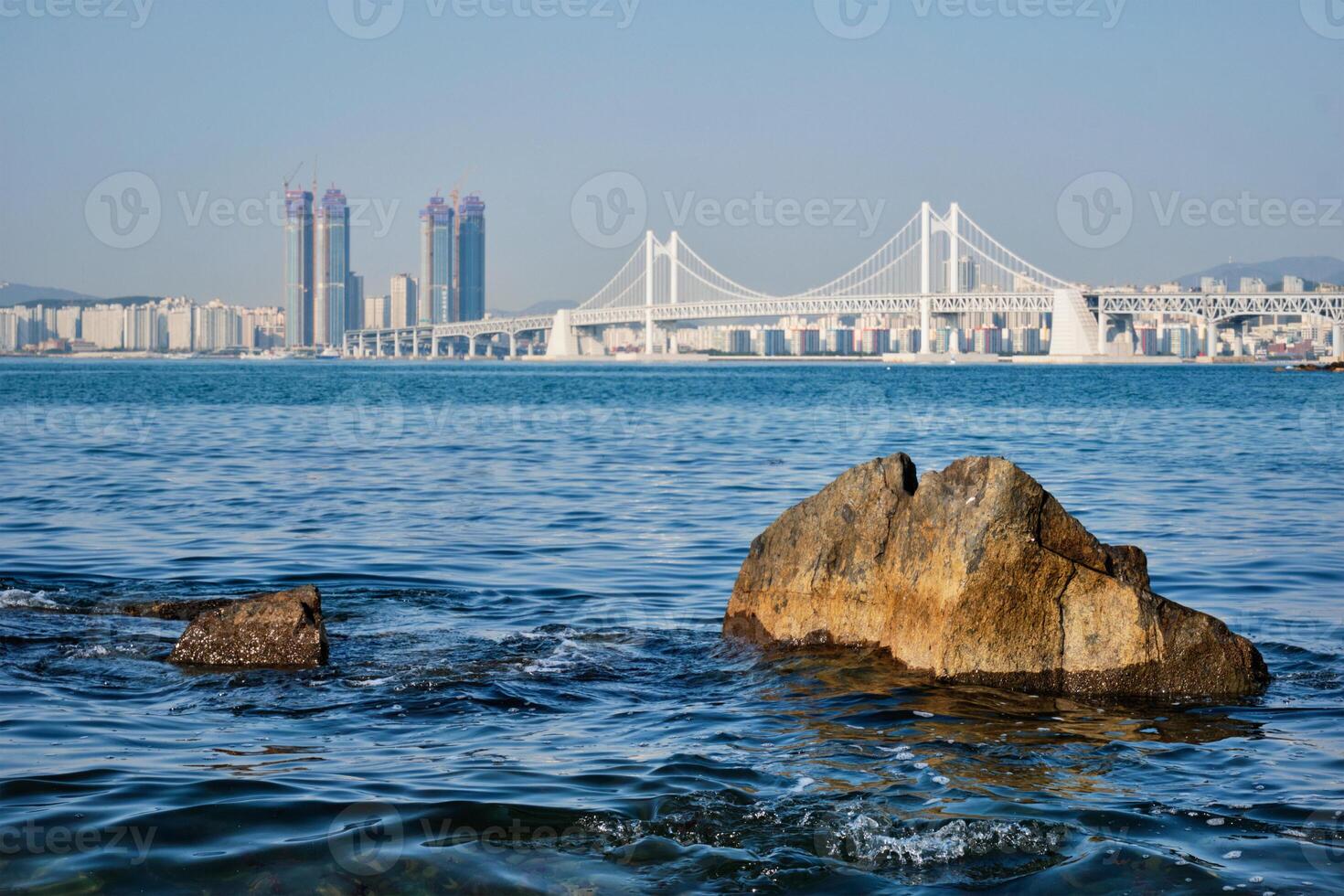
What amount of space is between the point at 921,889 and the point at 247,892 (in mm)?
1754

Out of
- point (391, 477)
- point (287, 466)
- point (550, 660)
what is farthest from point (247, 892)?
point (287, 466)

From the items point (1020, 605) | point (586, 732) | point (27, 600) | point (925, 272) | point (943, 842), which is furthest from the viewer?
point (925, 272)

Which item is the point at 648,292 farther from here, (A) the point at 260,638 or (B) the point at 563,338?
(A) the point at 260,638

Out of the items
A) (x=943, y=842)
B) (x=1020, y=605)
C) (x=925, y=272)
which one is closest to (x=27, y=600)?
(x=1020, y=605)

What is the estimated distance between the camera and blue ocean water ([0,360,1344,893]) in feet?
12.5

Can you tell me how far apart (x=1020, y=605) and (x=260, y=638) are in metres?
3.23

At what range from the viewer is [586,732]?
5062mm

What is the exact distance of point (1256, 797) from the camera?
432cm

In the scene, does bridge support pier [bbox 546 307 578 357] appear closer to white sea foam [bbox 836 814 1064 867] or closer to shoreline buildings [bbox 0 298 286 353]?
shoreline buildings [bbox 0 298 286 353]

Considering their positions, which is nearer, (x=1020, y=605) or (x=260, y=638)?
(x=1020, y=605)

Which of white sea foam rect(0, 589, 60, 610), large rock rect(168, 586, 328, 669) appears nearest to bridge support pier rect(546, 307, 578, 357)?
white sea foam rect(0, 589, 60, 610)

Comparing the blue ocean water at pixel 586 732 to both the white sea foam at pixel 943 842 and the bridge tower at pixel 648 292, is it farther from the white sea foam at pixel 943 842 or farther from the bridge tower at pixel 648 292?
the bridge tower at pixel 648 292

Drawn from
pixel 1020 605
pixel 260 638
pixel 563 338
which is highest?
pixel 563 338

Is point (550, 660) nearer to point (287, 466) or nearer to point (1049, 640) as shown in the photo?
point (1049, 640)
